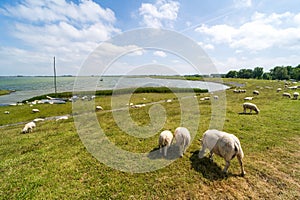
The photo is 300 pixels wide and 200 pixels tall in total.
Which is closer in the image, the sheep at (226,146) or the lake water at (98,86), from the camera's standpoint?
the sheep at (226,146)

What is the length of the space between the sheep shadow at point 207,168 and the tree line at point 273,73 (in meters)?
104

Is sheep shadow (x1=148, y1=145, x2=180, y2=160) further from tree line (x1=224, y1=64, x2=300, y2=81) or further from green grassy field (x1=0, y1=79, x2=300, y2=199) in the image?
tree line (x1=224, y1=64, x2=300, y2=81)

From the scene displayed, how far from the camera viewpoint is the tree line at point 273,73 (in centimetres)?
8914

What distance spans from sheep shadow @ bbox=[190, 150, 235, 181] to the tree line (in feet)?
343

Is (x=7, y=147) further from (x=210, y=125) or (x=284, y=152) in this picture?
(x=284, y=152)

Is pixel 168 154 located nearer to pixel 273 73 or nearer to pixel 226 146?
pixel 226 146

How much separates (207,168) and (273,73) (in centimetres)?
13368

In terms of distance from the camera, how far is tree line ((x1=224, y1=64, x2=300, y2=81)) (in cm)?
8914

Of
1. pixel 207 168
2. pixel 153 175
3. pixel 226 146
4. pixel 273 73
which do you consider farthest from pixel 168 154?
pixel 273 73

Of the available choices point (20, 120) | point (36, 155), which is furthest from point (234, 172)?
point (20, 120)

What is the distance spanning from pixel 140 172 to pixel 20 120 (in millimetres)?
25146

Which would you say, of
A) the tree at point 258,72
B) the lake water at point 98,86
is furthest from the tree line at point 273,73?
the lake water at point 98,86

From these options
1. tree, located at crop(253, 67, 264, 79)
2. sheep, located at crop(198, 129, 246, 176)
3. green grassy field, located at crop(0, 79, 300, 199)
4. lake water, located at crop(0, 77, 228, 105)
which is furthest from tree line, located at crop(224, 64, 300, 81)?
sheep, located at crop(198, 129, 246, 176)

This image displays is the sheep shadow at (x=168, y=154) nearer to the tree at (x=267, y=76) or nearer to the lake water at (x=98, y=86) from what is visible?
the lake water at (x=98, y=86)
